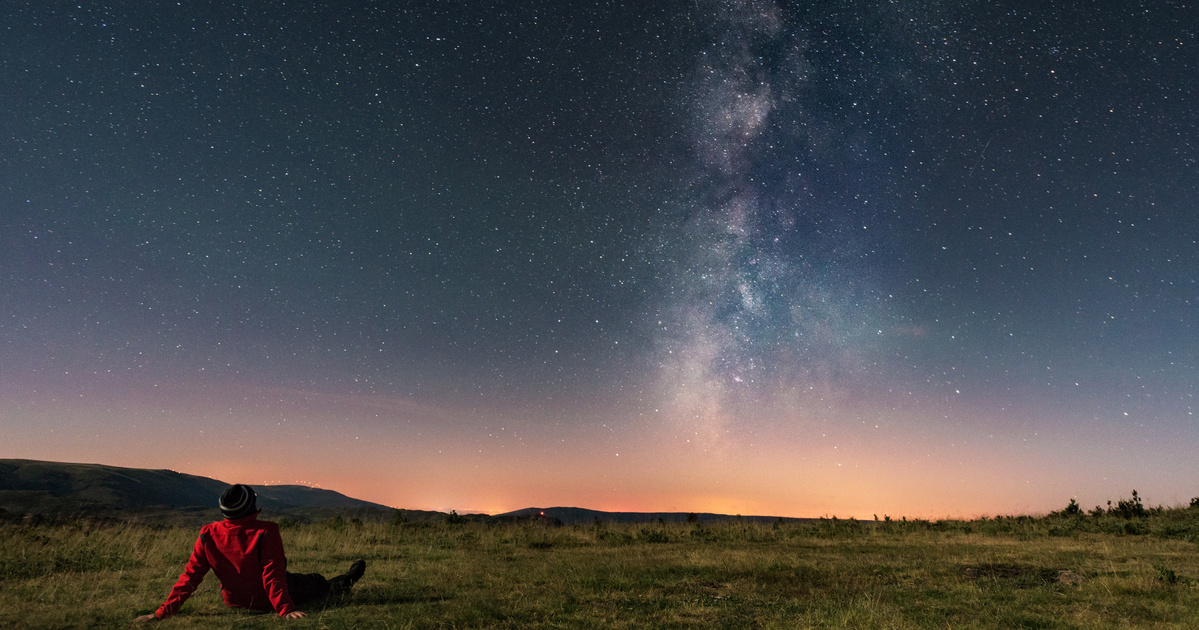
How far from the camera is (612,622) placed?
349 inches

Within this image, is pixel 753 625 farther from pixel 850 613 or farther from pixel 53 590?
pixel 53 590

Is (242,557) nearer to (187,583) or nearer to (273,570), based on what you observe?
(273,570)

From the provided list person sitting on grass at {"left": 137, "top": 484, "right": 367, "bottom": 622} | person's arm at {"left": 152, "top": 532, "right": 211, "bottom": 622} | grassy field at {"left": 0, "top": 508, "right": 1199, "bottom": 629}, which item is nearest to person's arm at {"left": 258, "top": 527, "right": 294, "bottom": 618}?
person sitting on grass at {"left": 137, "top": 484, "right": 367, "bottom": 622}

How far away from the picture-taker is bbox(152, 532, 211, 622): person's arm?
7293mm

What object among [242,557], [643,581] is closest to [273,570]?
[242,557]

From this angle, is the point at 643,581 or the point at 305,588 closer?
the point at 305,588

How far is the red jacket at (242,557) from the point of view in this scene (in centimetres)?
753

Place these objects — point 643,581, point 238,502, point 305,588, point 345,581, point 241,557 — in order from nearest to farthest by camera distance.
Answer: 1. point 238,502
2. point 241,557
3. point 305,588
4. point 345,581
5. point 643,581

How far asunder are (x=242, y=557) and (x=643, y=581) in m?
8.00

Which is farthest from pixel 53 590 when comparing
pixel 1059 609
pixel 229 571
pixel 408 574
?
pixel 1059 609

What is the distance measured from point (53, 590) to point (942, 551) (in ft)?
75.6

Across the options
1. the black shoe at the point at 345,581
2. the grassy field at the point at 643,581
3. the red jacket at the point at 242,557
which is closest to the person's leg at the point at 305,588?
the black shoe at the point at 345,581

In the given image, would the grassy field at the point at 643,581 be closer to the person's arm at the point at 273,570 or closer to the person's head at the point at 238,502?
the person's arm at the point at 273,570

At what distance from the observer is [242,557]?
7.76m
